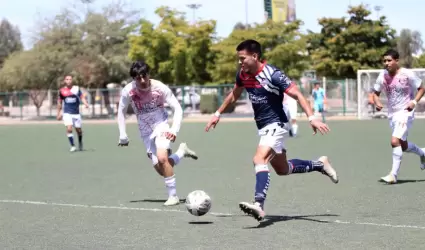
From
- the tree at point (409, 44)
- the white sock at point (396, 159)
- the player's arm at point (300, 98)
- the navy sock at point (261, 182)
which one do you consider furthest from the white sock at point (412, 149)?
the tree at point (409, 44)

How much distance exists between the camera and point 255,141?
24109 millimetres

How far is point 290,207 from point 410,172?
4.65 metres

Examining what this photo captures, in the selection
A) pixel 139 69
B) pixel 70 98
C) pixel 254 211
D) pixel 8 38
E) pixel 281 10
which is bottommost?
pixel 254 211

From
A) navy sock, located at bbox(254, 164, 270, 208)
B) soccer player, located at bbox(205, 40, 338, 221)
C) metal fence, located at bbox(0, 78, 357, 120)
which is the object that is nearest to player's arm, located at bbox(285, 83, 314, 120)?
soccer player, located at bbox(205, 40, 338, 221)

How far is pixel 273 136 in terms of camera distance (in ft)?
27.6

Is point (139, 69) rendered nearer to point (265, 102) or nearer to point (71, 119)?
point (265, 102)

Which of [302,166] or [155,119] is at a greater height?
[155,119]

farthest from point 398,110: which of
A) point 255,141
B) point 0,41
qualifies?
point 0,41

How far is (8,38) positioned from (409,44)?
7136 cm

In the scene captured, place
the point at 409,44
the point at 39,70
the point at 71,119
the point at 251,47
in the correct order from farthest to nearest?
the point at 409,44, the point at 39,70, the point at 71,119, the point at 251,47

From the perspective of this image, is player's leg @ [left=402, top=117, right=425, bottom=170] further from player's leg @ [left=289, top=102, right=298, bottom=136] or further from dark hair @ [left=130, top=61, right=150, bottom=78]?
player's leg @ [left=289, top=102, right=298, bottom=136]

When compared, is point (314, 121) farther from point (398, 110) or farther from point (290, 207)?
point (398, 110)

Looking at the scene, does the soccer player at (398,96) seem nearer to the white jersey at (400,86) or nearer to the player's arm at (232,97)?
the white jersey at (400,86)

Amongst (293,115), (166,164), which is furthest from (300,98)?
(293,115)
